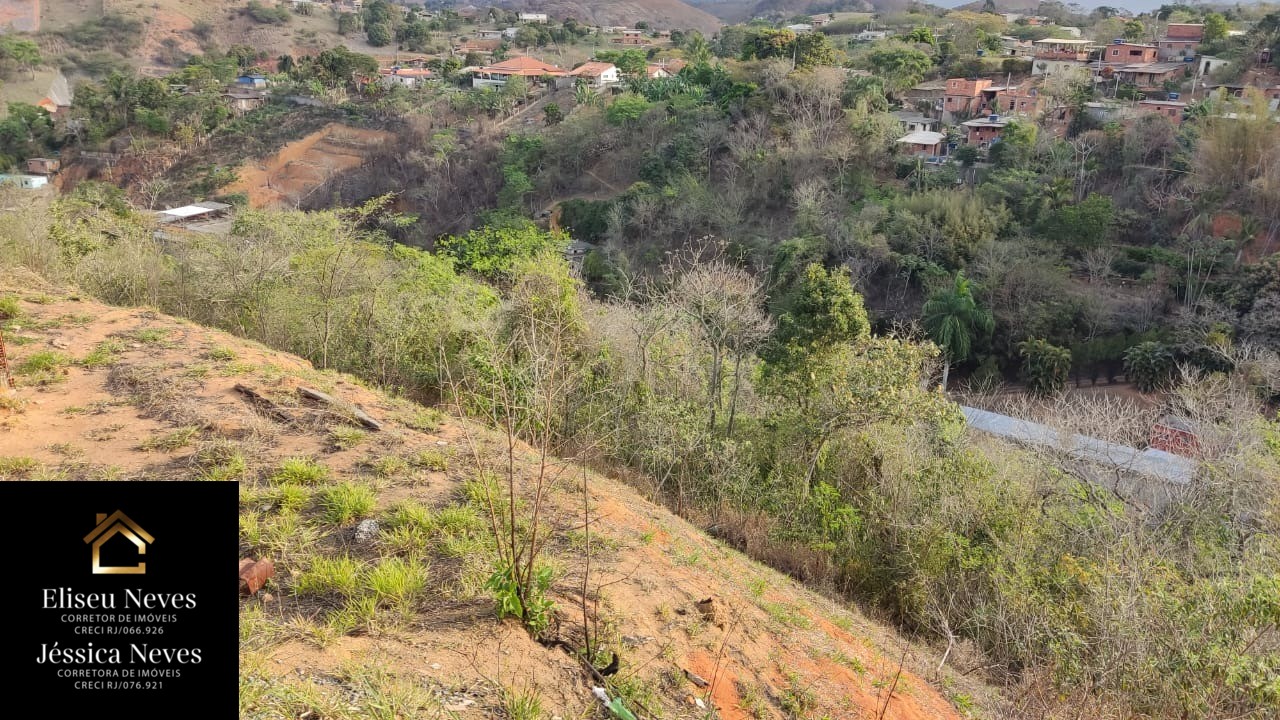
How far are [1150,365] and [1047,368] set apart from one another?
194 centimetres

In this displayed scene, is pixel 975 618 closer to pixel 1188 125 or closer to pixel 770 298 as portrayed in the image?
pixel 770 298

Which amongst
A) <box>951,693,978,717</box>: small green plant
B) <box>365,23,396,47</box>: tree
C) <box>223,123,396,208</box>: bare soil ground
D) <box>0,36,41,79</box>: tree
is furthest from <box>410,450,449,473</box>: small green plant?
<box>365,23,396,47</box>: tree

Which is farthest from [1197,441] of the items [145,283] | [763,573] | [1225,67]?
[1225,67]

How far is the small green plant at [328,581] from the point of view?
12.9 ft

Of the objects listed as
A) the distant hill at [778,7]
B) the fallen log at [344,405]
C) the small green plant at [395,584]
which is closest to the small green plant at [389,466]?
the fallen log at [344,405]

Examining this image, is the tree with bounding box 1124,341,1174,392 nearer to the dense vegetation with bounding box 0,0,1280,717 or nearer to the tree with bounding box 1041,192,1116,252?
the dense vegetation with bounding box 0,0,1280,717

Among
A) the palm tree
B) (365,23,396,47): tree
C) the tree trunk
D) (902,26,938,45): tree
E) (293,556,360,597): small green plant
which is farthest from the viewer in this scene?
(365,23,396,47): tree

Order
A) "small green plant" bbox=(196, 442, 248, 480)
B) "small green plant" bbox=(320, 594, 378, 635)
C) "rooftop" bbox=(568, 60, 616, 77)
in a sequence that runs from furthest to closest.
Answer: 1. "rooftop" bbox=(568, 60, 616, 77)
2. "small green plant" bbox=(196, 442, 248, 480)
3. "small green plant" bbox=(320, 594, 378, 635)

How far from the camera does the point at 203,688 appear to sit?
208 cm

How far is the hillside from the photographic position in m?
3.44

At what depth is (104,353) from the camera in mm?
7277

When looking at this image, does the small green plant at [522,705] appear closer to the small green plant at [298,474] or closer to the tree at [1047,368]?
the small green plant at [298,474]

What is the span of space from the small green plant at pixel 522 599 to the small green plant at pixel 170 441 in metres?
2.99

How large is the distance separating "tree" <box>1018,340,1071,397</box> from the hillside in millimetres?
12433
